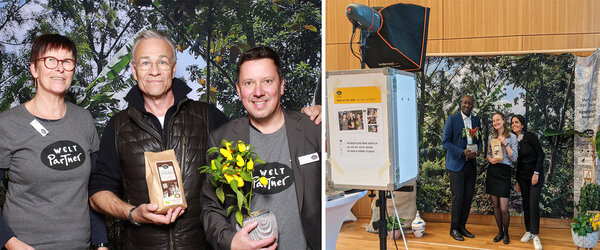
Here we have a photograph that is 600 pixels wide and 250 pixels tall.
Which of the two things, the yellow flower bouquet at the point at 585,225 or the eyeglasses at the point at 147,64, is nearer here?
the eyeglasses at the point at 147,64

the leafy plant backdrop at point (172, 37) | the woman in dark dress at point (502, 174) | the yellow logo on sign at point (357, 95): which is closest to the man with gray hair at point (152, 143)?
the leafy plant backdrop at point (172, 37)

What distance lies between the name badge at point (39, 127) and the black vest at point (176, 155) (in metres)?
0.29

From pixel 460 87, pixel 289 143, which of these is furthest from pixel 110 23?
pixel 460 87

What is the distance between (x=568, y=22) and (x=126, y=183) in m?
5.44

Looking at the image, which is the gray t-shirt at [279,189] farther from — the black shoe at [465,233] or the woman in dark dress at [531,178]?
the black shoe at [465,233]

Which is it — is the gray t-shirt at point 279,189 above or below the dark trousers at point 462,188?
above

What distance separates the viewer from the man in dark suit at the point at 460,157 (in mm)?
4738

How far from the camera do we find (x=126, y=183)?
162 centimetres

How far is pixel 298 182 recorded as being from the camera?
1.50m

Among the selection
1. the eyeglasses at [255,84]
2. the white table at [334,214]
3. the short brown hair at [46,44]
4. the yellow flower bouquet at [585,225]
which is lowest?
the yellow flower bouquet at [585,225]

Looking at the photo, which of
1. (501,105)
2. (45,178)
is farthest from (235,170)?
(501,105)

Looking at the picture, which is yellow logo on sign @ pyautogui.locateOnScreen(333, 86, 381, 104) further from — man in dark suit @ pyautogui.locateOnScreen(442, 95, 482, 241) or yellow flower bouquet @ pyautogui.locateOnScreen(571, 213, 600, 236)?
yellow flower bouquet @ pyautogui.locateOnScreen(571, 213, 600, 236)

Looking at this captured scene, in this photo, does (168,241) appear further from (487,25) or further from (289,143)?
(487,25)

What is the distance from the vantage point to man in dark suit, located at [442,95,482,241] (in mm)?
4738
